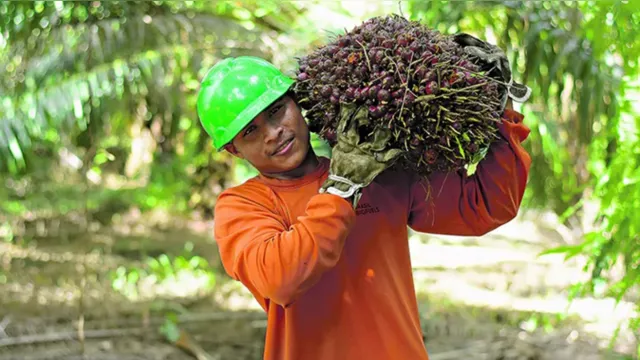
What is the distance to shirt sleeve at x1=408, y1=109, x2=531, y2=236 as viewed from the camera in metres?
1.39

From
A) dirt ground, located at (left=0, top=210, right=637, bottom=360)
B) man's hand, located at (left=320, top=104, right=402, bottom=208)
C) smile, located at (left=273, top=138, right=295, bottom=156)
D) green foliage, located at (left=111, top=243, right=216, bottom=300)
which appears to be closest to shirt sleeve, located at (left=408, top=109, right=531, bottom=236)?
man's hand, located at (left=320, top=104, right=402, bottom=208)

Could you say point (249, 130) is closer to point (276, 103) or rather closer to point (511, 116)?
point (276, 103)

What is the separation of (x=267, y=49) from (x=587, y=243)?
2.29m

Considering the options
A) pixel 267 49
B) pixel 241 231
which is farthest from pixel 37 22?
pixel 241 231

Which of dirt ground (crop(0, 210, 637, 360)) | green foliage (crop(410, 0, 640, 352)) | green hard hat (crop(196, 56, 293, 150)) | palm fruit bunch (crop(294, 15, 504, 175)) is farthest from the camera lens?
dirt ground (crop(0, 210, 637, 360))

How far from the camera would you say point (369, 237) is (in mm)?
1439

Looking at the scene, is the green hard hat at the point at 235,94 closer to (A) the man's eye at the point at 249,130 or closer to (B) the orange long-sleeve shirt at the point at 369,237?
(A) the man's eye at the point at 249,130

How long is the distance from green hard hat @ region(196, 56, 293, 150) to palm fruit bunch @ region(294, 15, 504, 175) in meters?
0.10

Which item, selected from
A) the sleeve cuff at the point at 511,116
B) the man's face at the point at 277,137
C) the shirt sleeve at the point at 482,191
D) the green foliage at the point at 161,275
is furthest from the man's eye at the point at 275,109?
the green foliage at the point at 161,275

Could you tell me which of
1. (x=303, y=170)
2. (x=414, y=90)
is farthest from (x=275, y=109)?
(x=414, y=90)

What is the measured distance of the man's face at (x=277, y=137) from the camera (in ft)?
4.45

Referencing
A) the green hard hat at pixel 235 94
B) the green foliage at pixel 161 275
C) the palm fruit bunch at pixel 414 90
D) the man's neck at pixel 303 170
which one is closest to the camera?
the palm fruit bunch at pixel 414 90

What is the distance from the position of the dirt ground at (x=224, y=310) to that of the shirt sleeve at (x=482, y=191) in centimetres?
153

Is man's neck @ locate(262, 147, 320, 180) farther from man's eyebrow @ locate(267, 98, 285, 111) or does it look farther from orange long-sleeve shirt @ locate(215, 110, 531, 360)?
man's eyebrow @ locate(267, 98, 285, 111)
